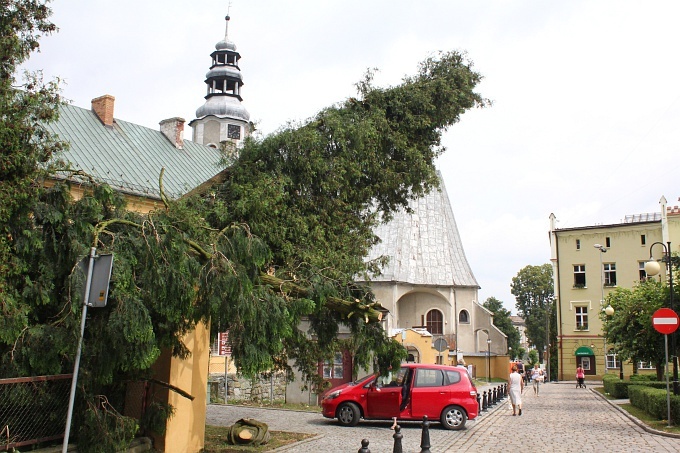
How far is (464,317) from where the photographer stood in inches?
2143

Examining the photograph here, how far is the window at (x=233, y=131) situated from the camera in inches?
2175

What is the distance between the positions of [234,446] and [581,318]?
44.2 meters

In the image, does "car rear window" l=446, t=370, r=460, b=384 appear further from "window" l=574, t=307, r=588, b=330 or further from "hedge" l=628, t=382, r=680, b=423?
"window" l=574, t=307, r=588, b=330

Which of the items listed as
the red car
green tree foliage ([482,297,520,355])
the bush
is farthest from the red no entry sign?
green tree foliage ([482,297,520,355])

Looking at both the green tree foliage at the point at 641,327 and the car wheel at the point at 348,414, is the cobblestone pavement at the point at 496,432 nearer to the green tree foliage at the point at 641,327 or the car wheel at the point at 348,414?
the car wheel at the point at 348,414

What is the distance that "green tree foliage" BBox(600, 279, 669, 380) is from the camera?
2100cm

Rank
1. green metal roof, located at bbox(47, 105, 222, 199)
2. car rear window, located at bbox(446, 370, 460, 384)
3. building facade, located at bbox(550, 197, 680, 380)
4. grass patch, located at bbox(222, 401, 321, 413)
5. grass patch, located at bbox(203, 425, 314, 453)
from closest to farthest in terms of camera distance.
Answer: grass patch, located at bbox(203, 425, 314, 453), car rear window, located at bbox(446, 370, 460, 384), grass patch, located at bbox(222, 401, 321, 413), green metal roof, located at bbox(47, 105, 222, 199), building facade, located at bbox(550, 197, 680, 380)

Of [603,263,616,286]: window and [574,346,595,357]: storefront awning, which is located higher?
[603,263,616,286]: window

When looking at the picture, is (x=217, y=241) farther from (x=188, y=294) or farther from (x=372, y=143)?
(x=372, y=143)

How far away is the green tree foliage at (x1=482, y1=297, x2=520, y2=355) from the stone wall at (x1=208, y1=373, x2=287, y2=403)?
66.6 metres

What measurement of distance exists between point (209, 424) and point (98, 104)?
19.6 meters

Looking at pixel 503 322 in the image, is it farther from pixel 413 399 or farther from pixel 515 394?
pixel 413 399

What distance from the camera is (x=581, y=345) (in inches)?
2008

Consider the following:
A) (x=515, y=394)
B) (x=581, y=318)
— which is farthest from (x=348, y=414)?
(x=581, y=318)
